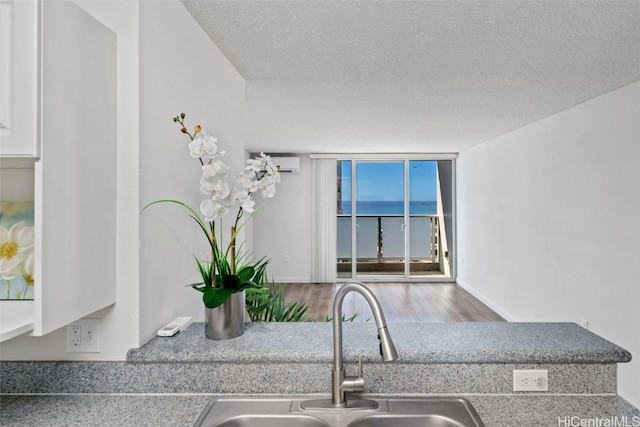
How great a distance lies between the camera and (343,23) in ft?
6.32

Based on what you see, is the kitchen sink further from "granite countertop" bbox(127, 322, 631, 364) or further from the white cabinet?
the white cabinet

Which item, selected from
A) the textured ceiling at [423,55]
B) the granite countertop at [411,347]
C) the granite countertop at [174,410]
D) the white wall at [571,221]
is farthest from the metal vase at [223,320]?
the white wall at [571,221]

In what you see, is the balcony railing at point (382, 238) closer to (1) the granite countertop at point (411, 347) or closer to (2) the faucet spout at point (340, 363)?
(1) the granite countertop at point (411, 347)

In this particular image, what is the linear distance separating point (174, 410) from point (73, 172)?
2.33 feet

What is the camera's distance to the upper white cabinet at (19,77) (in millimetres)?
870

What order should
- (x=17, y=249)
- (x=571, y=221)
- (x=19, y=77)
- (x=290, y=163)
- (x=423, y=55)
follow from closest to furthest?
(x=19, y=77) → (x=17, y=249) → (x=423, y=55) → (x=571, y=221) → (x=290, y=163)

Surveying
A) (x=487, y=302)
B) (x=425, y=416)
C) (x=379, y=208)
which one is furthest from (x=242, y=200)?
(x=379, y=208)

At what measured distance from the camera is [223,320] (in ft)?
4.17

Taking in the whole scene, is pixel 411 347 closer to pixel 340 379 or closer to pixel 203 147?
pixel 340 379

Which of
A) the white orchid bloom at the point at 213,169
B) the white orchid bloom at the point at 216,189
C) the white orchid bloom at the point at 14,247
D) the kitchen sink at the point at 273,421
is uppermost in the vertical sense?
the white orchid bloom at the point at 213,169

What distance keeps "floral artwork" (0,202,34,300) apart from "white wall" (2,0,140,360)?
0.18 metres

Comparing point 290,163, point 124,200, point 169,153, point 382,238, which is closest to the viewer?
point 124,200

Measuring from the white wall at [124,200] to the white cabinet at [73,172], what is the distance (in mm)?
26

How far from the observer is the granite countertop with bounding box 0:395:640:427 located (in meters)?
1.03
